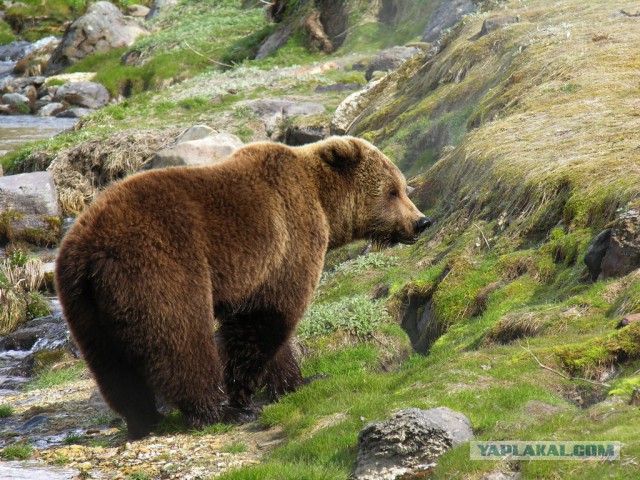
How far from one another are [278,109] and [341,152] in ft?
57.4

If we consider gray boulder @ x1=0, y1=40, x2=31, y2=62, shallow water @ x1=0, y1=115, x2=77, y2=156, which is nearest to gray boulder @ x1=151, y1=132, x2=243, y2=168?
shallow water @ x1=0, y1=115, x2=77, y2=156

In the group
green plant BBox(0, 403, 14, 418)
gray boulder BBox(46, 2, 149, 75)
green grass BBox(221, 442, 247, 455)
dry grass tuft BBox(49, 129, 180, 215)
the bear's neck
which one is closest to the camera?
green grass BBox(221, 442, 247, 455)

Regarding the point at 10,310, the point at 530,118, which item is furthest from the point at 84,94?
the point at 530,118

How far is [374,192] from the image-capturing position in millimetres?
10109

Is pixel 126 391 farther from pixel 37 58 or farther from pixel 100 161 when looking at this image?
pixel 37 58

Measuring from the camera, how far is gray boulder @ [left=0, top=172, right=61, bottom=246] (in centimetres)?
2156

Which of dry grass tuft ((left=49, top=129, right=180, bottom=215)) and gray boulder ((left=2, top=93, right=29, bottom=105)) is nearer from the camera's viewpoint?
dry grass tuft ((left=49, top=129, right=180, bottom=215))

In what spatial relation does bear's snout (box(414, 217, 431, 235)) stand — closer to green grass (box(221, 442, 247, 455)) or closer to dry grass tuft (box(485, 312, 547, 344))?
dry grass tuft (box(485, 312, 547, 344))

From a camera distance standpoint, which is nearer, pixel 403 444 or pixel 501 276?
pixel 403 444

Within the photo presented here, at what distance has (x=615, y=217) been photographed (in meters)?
9.43

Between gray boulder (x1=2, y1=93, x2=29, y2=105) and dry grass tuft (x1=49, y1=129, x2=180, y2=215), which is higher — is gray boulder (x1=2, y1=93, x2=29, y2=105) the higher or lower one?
the lower one

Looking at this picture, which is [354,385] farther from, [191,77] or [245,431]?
[191,77]

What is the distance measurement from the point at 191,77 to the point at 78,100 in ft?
20.8

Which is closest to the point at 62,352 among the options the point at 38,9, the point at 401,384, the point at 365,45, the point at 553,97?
the point at 401,384
